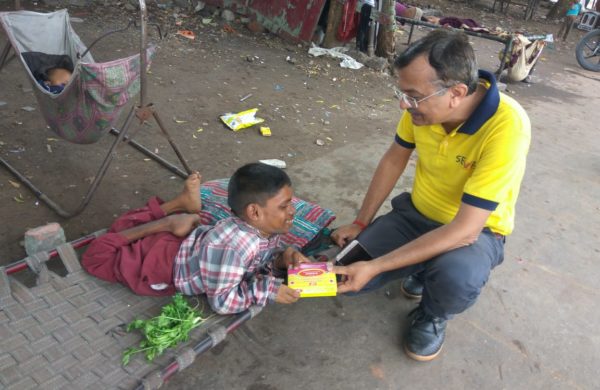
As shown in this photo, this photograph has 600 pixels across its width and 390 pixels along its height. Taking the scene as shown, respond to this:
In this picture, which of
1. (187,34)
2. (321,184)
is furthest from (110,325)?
(187,34)

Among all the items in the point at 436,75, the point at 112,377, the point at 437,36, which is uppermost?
the point at 437,36

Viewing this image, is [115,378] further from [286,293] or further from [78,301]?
[286,293]

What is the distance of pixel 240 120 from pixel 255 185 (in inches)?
93.9

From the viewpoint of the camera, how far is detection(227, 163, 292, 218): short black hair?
1.91 m

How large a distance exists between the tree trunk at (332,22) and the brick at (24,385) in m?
5.97

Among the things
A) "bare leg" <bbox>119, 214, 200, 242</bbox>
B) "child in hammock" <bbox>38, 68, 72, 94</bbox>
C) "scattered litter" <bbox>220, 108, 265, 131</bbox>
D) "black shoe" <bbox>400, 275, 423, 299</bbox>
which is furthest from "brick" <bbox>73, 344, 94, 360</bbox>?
"scattered litter" <bbox>220, 108, 265, 131</bbox>

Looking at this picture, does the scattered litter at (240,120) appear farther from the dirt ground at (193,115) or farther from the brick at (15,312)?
the brick at (15,312)

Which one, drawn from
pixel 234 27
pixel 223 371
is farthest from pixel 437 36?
pixel 234 27

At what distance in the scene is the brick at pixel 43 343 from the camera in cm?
171

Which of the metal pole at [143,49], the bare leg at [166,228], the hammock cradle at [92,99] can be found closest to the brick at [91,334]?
the bare leg at [166,228]

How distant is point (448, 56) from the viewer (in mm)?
1691

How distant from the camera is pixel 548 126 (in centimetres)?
548

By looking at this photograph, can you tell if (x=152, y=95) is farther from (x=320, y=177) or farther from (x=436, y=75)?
(x=436, y=75)

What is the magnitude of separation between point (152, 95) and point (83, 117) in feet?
6.50
